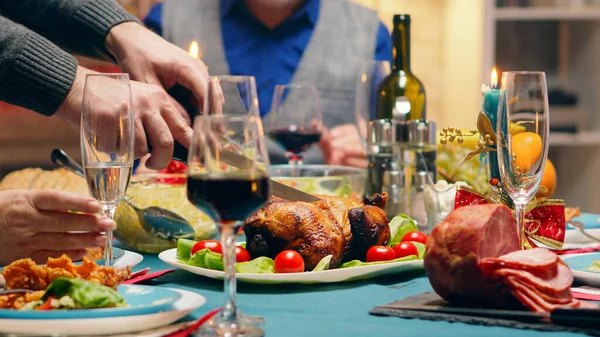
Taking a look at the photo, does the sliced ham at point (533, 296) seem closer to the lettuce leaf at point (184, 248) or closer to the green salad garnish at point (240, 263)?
the green salad garnish at point (240, 263)

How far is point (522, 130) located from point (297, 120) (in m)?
1.07

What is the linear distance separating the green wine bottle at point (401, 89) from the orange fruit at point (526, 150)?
2.54 feet

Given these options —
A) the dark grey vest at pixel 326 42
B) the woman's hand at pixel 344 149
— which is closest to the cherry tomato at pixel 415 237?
the woman's hand at pixel 344 149

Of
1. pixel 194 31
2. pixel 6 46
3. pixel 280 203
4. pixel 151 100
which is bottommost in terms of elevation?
pixel 280 203

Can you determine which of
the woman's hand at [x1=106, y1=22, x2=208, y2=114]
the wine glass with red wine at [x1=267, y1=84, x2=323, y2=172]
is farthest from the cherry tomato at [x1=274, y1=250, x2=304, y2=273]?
the wine glass with red wine at [x1=267, y1=84, x2=323, y2=172]

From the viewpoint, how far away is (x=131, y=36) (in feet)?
5.52

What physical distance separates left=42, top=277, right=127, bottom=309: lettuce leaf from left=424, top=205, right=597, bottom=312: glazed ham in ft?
1.24

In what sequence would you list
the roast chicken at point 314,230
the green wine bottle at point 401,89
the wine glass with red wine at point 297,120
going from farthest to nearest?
1. the wine glass with red wine at point 297,120
2. the green wine bottle at point 401,89
3. the roast chicken at point 314,230

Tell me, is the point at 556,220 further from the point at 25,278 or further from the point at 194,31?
the point at 194,31

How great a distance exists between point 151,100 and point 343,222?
1.24 feet

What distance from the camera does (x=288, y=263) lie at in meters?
1.14

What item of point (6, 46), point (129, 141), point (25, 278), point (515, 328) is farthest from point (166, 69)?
point (515, 328)

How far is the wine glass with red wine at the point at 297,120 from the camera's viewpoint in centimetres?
215

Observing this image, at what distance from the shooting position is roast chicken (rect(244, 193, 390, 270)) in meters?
1.20
